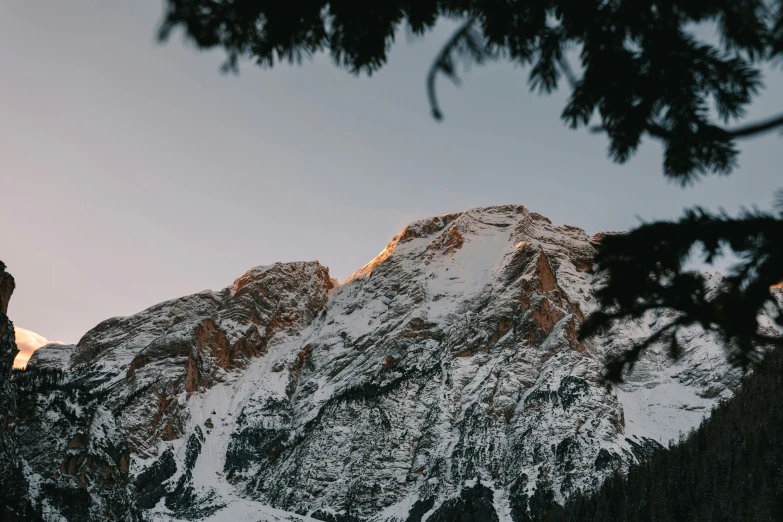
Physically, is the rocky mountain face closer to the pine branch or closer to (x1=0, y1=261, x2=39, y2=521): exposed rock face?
(x1=0, y1=261, x2=39, y2=521): exposed rock face

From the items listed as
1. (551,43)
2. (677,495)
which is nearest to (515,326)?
(677,495)

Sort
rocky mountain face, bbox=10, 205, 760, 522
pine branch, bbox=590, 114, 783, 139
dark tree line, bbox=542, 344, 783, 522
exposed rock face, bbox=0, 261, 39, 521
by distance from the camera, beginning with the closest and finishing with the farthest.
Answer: pine branch, bbox=590, 114, 783, 139 < exposed rock face, bbox=0, 261, 39, 521 < dark tree line, bbox=542, 344, 783, 522 < rocky mountain face, bbox=10, 205, 760, 522

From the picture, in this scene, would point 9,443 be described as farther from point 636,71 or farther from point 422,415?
point 422,415

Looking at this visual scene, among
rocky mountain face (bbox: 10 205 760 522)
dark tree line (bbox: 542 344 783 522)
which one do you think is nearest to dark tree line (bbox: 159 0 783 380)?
dark tree line (bbox: 542 344 783 522)

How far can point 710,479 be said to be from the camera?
3526 inches

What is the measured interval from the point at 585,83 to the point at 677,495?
314ft

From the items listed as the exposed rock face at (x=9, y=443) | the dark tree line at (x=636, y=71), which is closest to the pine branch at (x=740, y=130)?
the dark tree line at (x=636, y=71)

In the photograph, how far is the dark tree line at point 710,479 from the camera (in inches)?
3167

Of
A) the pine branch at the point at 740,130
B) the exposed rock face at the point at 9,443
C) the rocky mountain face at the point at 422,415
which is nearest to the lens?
the pine branch at the point at 740,130

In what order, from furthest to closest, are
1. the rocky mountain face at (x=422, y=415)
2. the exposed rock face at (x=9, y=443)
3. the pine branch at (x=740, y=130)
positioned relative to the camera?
the rocky mountain face at (x=422, y=415), the exposed rock face at (x=9, y=443), the pine branch at (x=740, y=130)

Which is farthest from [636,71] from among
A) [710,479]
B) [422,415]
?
[422,415]

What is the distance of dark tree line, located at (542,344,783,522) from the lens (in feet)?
264

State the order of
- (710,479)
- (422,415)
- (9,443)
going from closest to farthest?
1. (9,443)
2. (710,479)
3. (422,415)

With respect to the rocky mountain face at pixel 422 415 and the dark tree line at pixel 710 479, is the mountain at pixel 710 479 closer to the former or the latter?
the dark tree line at pixel 710 479
